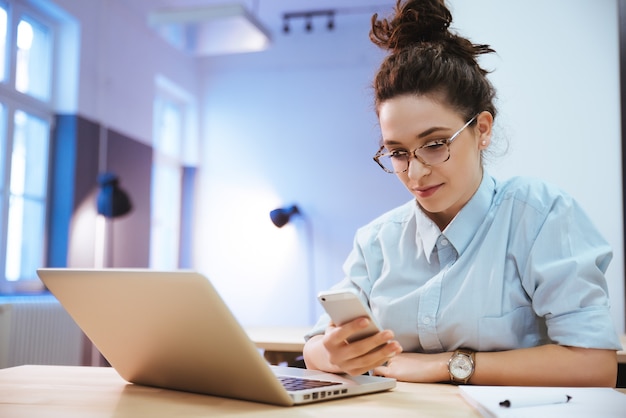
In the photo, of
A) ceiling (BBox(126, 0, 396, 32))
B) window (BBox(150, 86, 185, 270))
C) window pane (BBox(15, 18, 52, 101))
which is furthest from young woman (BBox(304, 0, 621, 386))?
window (BBox(150, 86, 185, 270))

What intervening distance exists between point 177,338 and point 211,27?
3.47 meters

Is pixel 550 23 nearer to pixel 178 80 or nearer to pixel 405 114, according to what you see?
pixel 405 114

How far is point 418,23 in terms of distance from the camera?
147 centimetres

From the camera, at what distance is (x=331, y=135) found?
22.5 feet

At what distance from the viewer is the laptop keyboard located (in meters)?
0.98

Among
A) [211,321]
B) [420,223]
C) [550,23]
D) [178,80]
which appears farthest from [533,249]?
[178,80]

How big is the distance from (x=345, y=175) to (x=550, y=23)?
14.7ft

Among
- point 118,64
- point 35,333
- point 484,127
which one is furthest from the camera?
point 118,64

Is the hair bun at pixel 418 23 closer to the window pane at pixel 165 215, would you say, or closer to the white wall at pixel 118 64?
the white wall at pixel 118 64

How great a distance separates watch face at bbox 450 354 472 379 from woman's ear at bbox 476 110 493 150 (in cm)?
49

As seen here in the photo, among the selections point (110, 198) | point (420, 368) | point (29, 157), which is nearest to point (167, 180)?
point (110, 198)

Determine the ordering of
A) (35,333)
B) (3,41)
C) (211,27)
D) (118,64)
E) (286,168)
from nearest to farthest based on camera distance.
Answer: (211,27) < (35,333) < (3,41) < (118,64) < (286,168)

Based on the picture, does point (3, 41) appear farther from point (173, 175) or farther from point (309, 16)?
point (309, 16)

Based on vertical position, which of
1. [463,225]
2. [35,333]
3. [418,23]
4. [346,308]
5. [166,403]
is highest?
[418,23]
